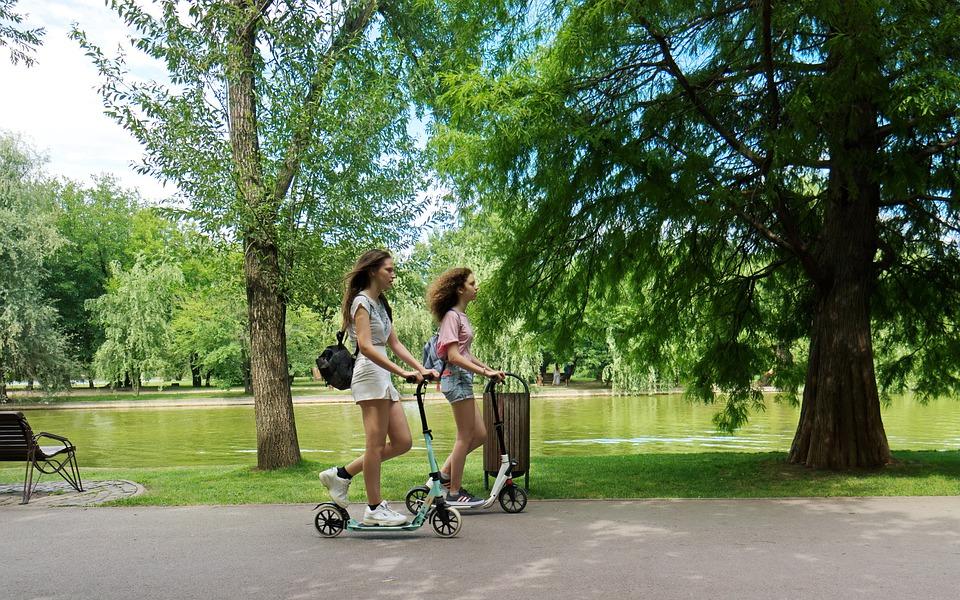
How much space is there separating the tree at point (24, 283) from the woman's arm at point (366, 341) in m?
34.8

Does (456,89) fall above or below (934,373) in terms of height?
above

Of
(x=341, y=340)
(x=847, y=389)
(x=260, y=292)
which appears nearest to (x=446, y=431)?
(x=260, y=292)

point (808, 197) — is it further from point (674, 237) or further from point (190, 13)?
point (190, 13)

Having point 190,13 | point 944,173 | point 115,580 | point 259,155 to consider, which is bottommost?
point 115,580

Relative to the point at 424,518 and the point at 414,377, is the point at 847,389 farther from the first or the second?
the point at 414,377

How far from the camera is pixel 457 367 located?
701 cm

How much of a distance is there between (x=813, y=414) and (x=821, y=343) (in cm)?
90

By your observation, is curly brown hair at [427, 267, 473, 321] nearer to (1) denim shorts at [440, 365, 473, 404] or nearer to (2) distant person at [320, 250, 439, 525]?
(1) denim shorts at [440, 365, 473, 404]

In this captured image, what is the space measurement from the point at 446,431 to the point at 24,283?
80.6ft

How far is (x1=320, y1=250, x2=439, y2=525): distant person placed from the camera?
5887 mm

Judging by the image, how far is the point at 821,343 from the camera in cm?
1030

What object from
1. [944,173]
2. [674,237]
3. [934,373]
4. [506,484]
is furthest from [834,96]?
[934,373]

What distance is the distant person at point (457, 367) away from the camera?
22.4ft

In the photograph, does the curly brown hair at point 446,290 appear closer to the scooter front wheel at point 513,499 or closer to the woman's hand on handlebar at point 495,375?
the woman's hand on handlebar at point 495,375
